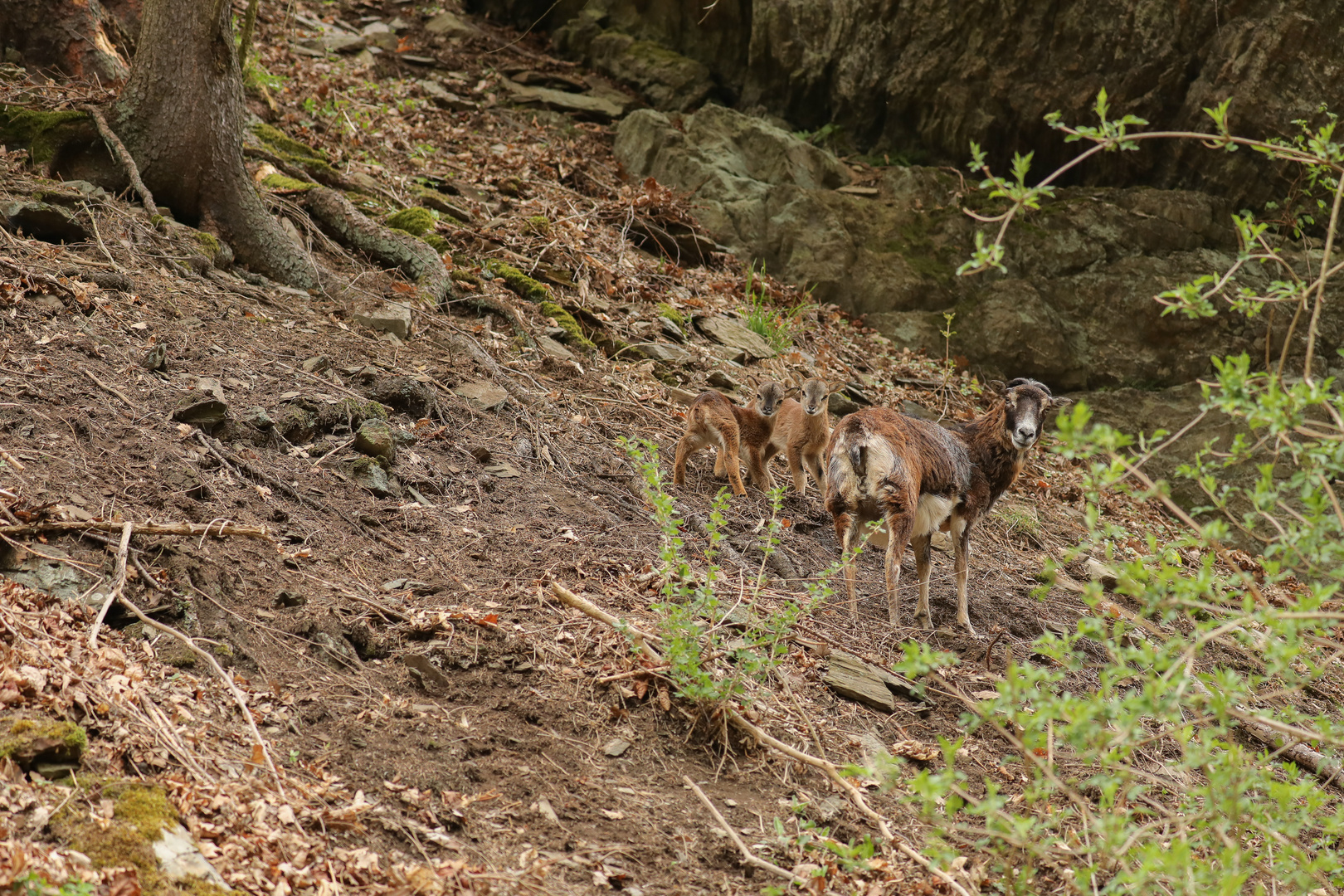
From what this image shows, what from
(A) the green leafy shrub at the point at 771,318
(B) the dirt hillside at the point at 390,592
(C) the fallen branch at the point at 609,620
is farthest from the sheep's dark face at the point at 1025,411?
(A) the green leafy shrub at the point at 771,318

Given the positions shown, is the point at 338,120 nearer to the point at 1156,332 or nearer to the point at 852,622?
the point at 852,622

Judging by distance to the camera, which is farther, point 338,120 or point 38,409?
point 338,120

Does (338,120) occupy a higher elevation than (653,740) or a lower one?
higher

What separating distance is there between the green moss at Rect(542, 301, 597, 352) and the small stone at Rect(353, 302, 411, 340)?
6.20ft

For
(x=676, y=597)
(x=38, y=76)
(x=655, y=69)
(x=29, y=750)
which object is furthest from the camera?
(x=655, y=69)

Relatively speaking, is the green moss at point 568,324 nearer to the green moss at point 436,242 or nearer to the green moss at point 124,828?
the green moss at point 436,242

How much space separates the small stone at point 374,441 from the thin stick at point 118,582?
6.95 feet

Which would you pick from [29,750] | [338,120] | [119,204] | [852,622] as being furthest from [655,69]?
[29,750]

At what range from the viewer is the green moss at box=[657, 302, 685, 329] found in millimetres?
11688

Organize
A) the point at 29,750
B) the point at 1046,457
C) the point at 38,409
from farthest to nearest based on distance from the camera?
1. the point at 1046,457
2. the point at 38,409
3. the point at 29,750

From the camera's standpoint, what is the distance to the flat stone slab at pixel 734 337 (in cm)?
1194

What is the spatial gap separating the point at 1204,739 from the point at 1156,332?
12.3 meters

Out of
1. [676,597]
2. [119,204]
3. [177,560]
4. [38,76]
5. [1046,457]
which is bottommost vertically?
[1046,457]

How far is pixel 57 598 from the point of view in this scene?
436 centimetres
